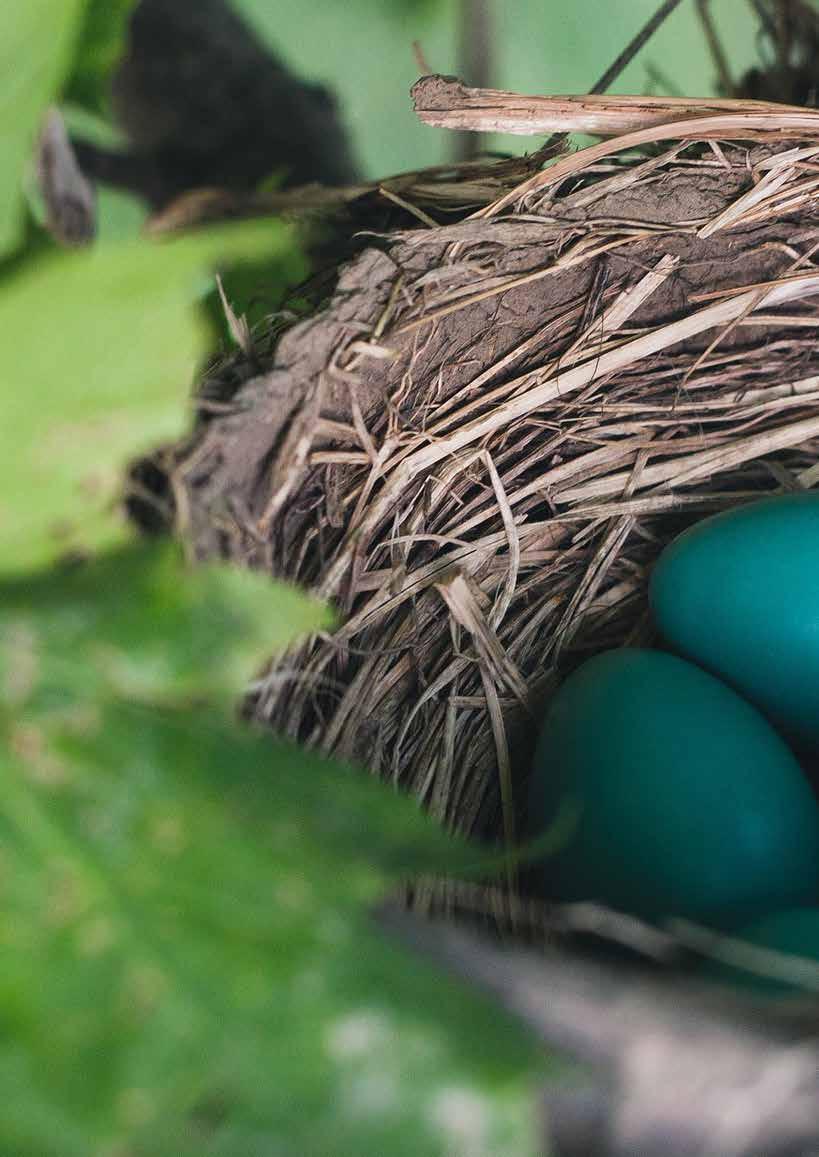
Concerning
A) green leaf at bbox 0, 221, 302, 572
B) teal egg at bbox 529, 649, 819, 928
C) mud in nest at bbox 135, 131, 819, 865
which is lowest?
teal egg at bbox 529, 649, 819, 928

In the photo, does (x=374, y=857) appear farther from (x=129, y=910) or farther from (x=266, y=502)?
(x=266, y=502)

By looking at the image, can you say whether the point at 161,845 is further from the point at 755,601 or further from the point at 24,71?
the point at 755,601

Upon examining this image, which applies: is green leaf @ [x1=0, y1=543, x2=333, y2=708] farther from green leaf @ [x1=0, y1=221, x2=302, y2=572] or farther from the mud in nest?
the mud in nest

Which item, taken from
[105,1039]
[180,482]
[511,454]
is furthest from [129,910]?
[511,454]

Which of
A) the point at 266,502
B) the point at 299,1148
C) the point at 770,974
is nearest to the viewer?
the point at 299,1148

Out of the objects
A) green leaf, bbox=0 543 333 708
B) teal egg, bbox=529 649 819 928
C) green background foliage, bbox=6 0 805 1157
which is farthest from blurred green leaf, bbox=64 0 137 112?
teal egg, bbox=529 649 819 928

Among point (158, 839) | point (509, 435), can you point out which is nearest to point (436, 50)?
point (509, 435)
